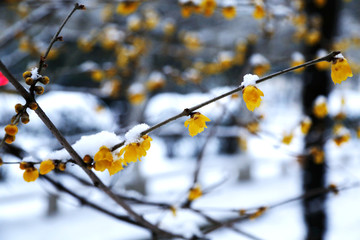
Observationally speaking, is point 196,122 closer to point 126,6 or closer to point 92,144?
point 92,144

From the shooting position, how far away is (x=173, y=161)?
18.7 feet

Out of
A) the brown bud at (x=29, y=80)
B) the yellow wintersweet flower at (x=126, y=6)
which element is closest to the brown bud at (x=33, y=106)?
the brown bud at (x=29, y=80)

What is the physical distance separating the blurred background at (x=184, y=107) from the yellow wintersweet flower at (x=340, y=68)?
1.64 ft

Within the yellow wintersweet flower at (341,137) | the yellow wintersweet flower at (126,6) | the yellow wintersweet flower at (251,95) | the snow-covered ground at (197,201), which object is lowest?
the yellow wintersweet flower at (251,95)

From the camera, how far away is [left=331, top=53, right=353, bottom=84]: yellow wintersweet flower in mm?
540

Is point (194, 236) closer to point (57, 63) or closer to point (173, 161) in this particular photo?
point (57, 63)

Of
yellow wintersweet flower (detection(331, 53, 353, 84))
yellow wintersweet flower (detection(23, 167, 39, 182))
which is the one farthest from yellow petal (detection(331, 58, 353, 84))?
yellow wintersweet flower (detection(23, 167, 39, 182))

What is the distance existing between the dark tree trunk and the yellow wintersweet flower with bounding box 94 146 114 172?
1.65 meters

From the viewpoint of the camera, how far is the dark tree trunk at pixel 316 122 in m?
1.97

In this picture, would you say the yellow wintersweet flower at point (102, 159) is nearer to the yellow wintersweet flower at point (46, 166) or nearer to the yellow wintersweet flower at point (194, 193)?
the yellow wintersweet flower at point (46, 166)

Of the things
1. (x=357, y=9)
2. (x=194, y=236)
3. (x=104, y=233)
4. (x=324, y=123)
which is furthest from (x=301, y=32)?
(x=104, y=233)

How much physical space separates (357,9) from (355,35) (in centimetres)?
103

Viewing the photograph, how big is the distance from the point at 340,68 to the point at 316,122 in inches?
62.0

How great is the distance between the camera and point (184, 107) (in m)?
0.94
